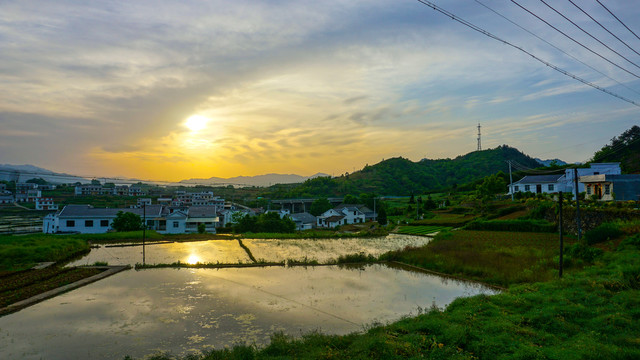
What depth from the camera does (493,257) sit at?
18.5 metres

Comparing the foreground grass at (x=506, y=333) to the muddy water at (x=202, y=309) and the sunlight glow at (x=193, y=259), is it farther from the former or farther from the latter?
the sunlight glow at (x=193, y=259)

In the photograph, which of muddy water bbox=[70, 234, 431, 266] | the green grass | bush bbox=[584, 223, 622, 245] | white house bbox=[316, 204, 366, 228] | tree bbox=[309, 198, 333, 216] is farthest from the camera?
tree bbox=[309, 198, 333, 216]

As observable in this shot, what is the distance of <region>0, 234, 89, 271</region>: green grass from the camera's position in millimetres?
19359

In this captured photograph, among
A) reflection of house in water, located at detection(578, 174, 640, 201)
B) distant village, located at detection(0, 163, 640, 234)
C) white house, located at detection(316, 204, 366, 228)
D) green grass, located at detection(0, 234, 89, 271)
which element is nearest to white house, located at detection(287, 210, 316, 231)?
distant village, located at detection(0, 163, 640, 234)

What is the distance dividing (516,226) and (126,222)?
38.4 metres

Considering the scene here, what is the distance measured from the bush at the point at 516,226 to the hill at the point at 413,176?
6986 cm

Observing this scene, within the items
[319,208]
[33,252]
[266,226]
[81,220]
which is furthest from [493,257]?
[319,208]

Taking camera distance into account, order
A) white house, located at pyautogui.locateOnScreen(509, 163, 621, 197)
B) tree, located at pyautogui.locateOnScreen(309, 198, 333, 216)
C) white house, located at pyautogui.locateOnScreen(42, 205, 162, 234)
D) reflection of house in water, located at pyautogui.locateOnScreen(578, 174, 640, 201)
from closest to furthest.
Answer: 1. reflection of house in water, located at pyautogui.locateOnScreen(578, 174, 640, 201)
2. white house, located at pyautogui.locateOnScreen(42, 205, 162, 234)
3. white house, located at pyautogui.locateOnScreen(509, 163, 621, 197)
4. tree, located at pyautogui.locateOnScreen(309, 198, 333, 216)

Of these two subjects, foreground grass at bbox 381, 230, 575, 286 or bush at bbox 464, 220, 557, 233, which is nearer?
foreground grass at bbox 381, 230, 575, 286

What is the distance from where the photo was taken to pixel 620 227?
18.1m

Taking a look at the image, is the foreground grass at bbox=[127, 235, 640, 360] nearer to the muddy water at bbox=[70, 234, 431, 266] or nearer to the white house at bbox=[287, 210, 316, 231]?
the muddy water at bbox=[70, 234, 431, 266]

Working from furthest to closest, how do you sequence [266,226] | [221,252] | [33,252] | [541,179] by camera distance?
[541,179]
[266,226]
[221,252]
[33,252]

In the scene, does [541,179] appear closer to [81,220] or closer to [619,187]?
[619,187]

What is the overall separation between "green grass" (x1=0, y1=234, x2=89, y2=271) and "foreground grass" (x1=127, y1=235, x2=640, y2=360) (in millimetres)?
18425
